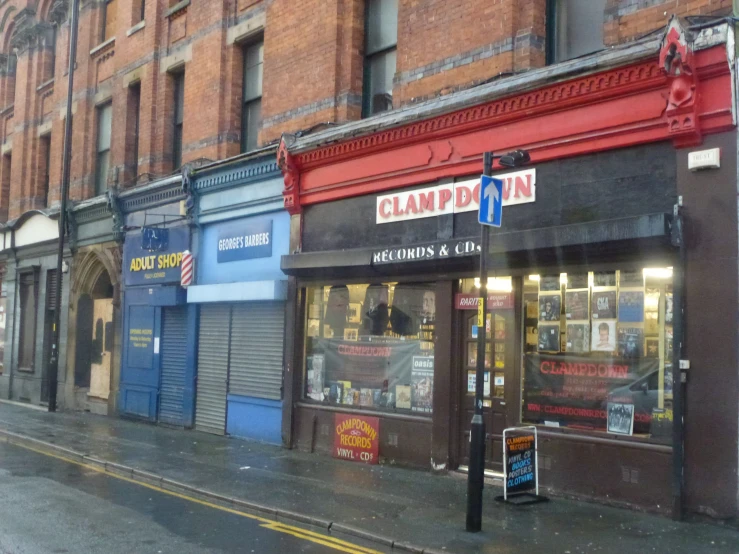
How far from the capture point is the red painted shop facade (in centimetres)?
891

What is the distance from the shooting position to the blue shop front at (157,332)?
57.6 feet

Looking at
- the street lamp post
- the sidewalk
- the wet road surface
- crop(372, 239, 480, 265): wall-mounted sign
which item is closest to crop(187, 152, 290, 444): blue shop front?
the sidewalk

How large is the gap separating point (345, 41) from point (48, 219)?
512 inches

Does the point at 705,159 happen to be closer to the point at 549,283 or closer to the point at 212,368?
the point at 549,283

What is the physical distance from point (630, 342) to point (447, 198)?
139 inches

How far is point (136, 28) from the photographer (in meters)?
20.5

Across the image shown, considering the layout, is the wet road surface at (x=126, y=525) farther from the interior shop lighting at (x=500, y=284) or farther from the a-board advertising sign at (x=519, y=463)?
the interior shop lighting at (x=500, y=284)

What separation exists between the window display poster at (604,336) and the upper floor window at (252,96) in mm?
9052

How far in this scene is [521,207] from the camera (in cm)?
1101

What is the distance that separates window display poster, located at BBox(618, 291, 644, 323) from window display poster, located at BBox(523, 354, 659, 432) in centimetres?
51

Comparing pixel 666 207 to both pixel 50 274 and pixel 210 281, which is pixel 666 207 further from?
pixel 50 274

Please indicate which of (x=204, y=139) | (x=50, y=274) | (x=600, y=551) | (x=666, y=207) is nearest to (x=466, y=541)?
(x=600, y=551)

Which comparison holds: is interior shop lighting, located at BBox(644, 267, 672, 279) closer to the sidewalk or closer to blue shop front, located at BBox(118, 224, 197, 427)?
the sidewalk

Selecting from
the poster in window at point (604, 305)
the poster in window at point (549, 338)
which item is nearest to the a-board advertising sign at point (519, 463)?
the poster in window at point (549, 338)
